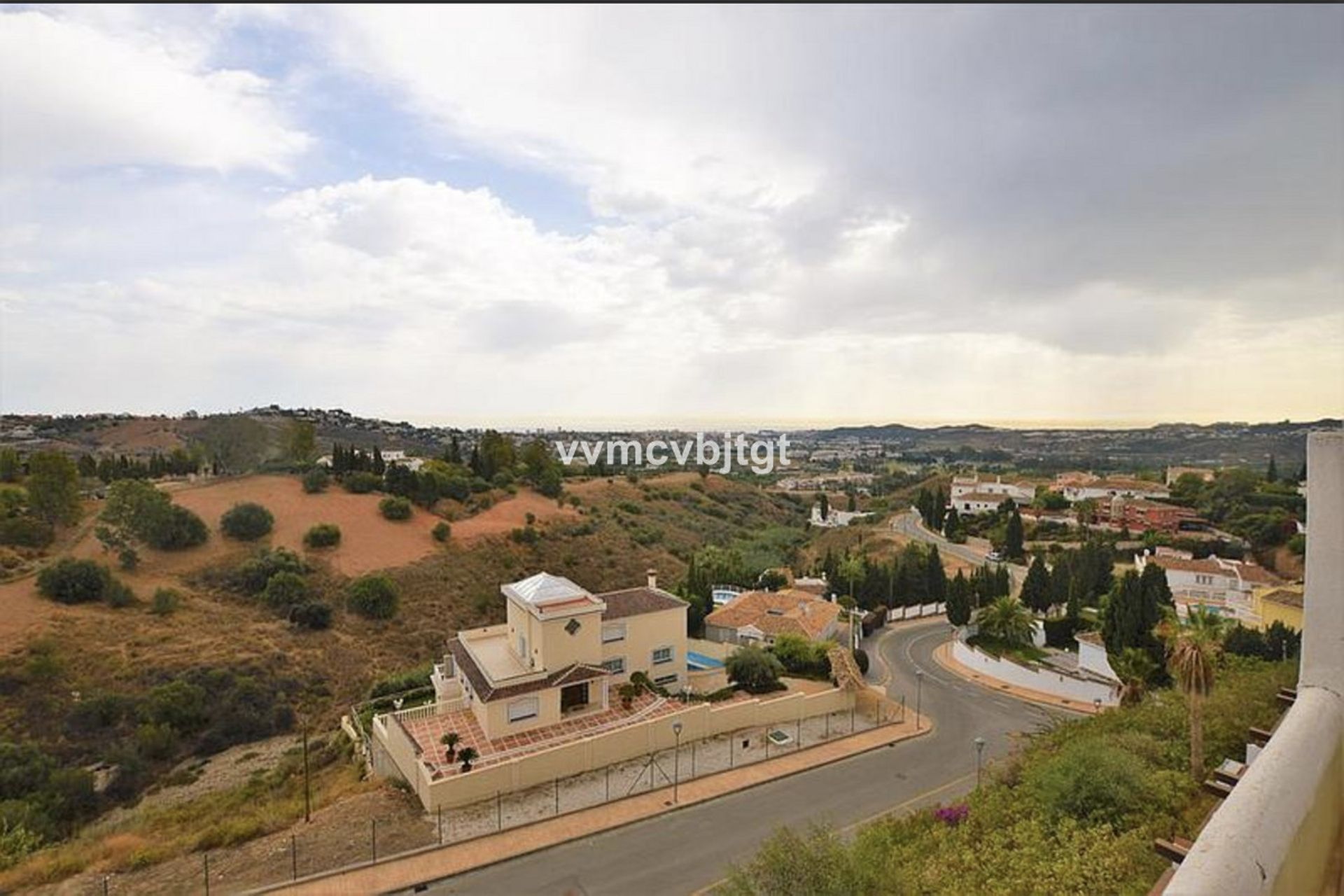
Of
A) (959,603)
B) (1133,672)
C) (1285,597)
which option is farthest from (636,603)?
(1285,597)

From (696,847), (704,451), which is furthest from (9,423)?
(696,847)

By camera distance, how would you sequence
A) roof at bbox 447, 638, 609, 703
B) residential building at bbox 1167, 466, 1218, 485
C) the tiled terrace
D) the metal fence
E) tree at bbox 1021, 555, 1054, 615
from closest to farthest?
the metal fence → the tiled terrace → roof at bbox 447, 638, 609, 703 → tree at bbox 1021, 555, 1054, 615 → residential building at bbox 1167, 466, 1218, 485

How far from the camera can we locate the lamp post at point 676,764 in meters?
17.5

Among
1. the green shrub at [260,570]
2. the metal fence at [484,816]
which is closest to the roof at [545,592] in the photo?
the metal fence at [484,816]

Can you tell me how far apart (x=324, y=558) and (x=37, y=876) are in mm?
24282

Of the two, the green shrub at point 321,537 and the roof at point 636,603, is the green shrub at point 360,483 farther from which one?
the roof at point 636,603

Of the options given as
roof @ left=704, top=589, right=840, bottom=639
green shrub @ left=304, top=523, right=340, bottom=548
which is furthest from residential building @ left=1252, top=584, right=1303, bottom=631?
green shrub @ left=304, top=523, right=340, bottom=548

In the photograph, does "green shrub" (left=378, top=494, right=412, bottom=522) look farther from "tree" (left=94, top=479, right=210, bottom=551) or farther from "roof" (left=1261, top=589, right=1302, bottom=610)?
"roof" (left=1261, top=589, right=1302, bottom=610)

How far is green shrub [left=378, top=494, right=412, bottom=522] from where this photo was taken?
4369 cm

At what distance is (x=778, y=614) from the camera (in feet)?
102

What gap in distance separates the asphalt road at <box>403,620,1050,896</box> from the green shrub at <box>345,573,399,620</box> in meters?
21.8

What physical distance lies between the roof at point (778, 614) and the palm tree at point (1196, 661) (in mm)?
15243

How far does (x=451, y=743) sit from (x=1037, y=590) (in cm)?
3157

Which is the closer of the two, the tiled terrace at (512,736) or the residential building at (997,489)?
the tiled terrace at (512,736)
